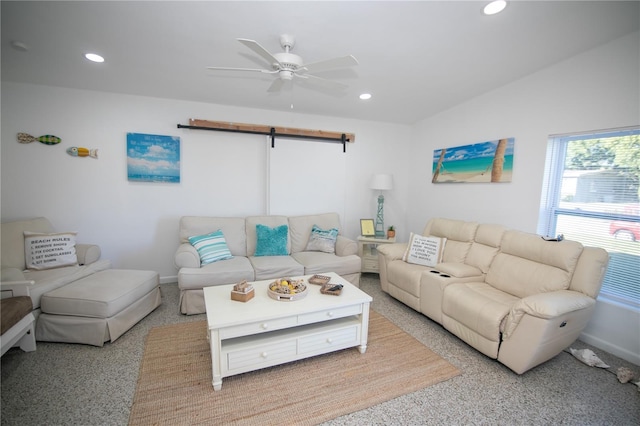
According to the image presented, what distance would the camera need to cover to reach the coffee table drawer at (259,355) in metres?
1.78

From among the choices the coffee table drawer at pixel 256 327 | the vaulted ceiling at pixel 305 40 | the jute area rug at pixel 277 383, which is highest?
the vaulted ceiling at pixel 305 40

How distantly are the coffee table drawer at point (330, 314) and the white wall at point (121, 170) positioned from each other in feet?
7.41

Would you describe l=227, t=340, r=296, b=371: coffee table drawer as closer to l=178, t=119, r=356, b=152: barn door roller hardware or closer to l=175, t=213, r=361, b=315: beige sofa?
l=175, t=213, r=361, b=315: beige sofa

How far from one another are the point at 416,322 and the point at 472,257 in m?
0.96

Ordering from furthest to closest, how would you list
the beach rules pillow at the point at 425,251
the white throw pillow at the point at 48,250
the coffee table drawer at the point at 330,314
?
1. the beach rules pillow at the point at 425,251
2. the white throw pillow at the point at 48,250
3. the coffee table drawer at the point at 330,314

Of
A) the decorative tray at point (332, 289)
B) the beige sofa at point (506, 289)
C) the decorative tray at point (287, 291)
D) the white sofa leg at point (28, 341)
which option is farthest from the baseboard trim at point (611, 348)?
the white sofa leg at point (28, 341)

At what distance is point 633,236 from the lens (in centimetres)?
219

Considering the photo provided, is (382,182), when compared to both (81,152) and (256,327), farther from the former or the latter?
(81,152)

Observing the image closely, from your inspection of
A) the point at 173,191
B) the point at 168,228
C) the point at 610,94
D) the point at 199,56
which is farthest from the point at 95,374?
the point at 610,94

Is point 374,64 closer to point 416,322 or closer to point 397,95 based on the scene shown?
point 397,95

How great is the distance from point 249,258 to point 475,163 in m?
3.16

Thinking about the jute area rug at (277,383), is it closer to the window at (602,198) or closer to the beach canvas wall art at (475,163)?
the window at (602,198)

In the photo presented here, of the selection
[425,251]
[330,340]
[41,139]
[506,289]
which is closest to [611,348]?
[506,289]

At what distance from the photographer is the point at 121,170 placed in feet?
10.9
